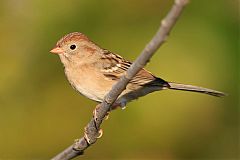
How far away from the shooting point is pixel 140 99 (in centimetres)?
383

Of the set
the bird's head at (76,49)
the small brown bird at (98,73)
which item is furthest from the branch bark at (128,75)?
the bird's head at (76,49)

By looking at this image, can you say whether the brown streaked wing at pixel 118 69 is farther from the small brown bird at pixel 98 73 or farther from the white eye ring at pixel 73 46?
the white eye ring at pixel 73 46

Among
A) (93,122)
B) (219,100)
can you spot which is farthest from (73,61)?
(93,122)

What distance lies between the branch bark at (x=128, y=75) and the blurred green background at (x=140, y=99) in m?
1.32

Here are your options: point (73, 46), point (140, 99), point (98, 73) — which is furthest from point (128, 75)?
point (140, 99)

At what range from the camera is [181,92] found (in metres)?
3.88

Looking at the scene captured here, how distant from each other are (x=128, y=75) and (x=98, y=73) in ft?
5.49

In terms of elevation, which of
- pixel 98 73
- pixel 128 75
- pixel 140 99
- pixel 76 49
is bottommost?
pixel 140 99

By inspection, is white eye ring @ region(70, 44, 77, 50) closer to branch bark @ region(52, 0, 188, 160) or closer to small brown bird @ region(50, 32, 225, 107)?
small brown bird @ region(50, 32, 225, 107)

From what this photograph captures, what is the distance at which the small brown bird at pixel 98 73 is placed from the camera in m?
3.36

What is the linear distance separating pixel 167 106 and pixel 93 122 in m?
1.50

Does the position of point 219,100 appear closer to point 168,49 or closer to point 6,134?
point 168,49

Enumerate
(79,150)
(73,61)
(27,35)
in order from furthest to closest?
(27,35) → (73,61) → (79,150)

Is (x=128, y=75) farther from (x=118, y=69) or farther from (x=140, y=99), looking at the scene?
(x=140, y=99)
